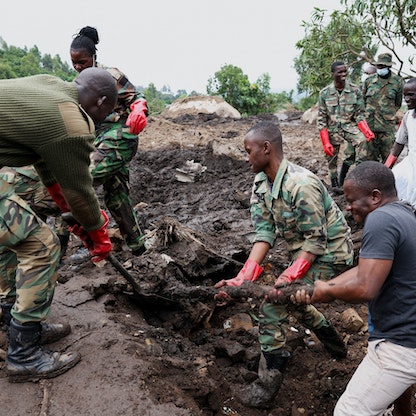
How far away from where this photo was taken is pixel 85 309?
344 cm

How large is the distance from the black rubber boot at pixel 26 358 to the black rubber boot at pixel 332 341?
6.46 ft

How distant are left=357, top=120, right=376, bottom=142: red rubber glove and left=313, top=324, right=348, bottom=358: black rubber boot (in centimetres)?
390

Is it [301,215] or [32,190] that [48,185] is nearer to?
[32,190]

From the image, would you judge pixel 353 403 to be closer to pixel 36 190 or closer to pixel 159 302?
pixel 159 302

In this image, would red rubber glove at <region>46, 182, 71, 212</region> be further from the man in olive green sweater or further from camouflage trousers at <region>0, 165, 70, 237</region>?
camouflage trousers at <region>0, 165, 70, 237</region>

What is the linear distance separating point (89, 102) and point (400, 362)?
2.18 metres

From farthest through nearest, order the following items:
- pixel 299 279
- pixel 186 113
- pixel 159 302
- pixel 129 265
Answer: pixel 186 113 < pixel 129 265 < pixel 159 302 < pixel 299 279

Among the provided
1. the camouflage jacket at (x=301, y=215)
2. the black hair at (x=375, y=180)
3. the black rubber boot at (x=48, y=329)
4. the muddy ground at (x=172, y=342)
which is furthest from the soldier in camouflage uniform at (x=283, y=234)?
the black rubber boot at (x=48, y=329)

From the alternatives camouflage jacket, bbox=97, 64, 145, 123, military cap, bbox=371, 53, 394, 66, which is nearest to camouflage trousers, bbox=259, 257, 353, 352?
camouflage jacket, bbox=97, 64, 145, 123

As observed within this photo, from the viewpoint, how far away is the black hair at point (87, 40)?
3953mm

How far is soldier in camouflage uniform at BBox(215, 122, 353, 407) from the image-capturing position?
2.76m

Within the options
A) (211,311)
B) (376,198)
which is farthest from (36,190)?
(376,198)

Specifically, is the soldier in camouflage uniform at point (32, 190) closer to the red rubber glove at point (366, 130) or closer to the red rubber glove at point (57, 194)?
the red rubber glove at point (57, 194)

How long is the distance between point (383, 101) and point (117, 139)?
4.91 m
